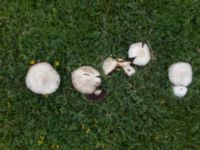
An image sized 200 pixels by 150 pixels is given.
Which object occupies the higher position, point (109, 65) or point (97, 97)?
point (109, 65)

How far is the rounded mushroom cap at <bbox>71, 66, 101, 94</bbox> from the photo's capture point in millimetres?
4715

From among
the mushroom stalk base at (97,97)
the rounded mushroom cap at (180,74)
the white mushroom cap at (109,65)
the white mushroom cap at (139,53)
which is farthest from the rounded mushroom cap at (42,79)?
the rounded mushroom cap at (180,74)

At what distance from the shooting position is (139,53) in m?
4.75

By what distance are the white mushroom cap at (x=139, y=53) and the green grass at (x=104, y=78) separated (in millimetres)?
71

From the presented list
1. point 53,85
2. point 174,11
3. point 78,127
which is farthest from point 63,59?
point 174,11

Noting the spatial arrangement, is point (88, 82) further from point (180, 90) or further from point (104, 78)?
point (180, 90)

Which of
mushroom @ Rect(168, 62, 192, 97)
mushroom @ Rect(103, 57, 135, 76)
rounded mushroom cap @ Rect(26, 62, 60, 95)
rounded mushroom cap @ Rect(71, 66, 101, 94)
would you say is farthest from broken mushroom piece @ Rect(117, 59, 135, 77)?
rounded mushroom cap @ Rect(26, 62, 60, 95)

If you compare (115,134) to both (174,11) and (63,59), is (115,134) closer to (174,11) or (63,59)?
(63,59)

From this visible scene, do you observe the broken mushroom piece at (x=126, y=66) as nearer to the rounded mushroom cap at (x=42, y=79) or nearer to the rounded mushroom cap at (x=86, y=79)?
the rounded mushroom cap at (x=86, y=79)

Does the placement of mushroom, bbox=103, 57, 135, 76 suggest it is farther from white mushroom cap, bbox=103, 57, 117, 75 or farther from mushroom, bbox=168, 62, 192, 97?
Answer: mushroom, bbox=168, 62, 192, 97

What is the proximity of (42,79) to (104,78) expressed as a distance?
0.54 m

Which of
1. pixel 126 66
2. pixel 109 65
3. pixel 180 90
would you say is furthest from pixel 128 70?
pixel 180 90

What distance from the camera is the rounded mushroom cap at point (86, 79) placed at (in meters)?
4.71

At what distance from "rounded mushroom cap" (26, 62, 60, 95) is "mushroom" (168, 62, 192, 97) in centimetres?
100
